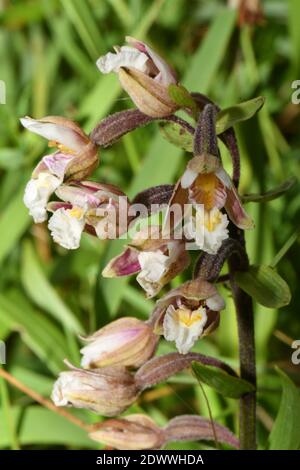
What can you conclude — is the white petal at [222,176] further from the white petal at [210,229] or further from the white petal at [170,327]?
the white petal at [170,327]

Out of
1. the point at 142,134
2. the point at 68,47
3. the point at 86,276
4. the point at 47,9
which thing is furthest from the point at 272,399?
the point at 47,9

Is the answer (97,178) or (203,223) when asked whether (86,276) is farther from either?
(203,223)

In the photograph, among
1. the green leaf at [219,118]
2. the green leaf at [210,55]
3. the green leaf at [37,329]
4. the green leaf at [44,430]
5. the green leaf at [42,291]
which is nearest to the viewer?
the green leaf at [219,118]

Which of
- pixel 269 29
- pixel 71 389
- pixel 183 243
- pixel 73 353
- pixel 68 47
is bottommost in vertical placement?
pixel 71 389

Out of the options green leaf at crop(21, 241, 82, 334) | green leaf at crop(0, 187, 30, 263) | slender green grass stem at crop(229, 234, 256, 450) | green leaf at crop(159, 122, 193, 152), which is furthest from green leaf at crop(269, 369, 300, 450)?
green leaf at crop(0, 187, 30, 263)

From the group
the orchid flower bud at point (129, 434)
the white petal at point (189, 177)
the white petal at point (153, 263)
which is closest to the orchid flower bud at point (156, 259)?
the white petal at point (153, 263)

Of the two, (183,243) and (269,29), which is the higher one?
(269,29)

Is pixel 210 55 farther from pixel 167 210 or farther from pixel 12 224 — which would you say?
pixel 167 210
